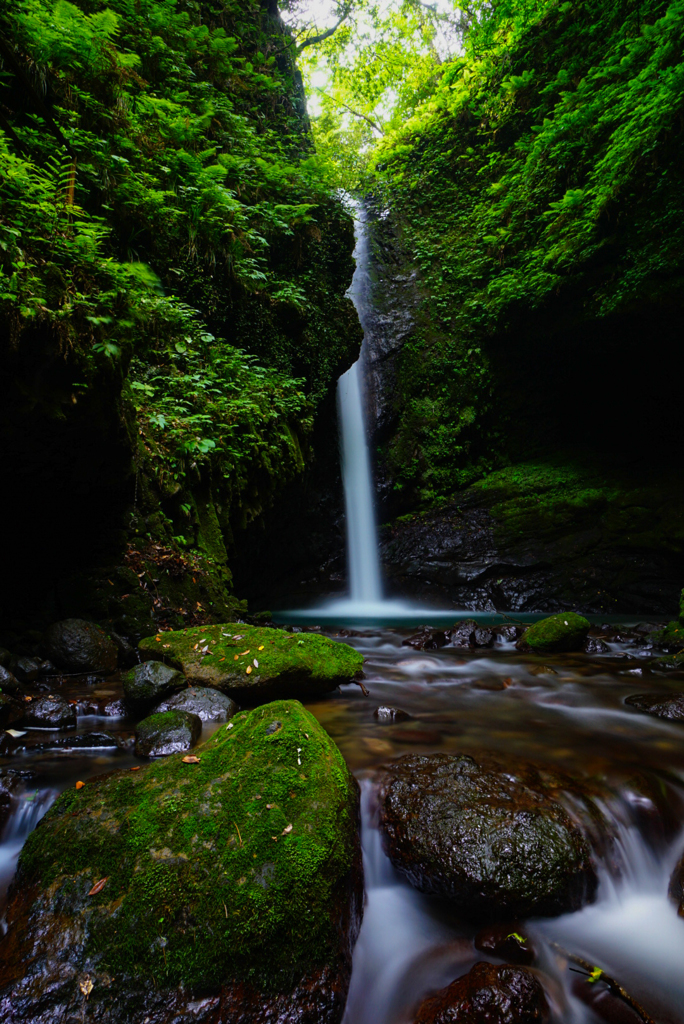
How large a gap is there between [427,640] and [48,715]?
15.4 feet

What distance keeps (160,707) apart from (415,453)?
10930mm

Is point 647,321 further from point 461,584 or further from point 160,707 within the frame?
point 160,707

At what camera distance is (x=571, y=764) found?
9.62 feet

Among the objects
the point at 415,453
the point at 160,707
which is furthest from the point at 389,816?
the point at 415,453

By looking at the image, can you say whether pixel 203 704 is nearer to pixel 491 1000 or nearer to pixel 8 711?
pixel 8 711

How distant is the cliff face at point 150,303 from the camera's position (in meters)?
3.68

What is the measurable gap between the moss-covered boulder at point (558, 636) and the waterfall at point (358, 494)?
615 cm

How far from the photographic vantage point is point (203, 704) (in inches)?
135

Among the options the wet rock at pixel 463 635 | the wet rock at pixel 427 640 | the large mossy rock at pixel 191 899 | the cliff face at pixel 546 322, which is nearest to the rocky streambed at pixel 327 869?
the large mossy rock at pixel 191 899

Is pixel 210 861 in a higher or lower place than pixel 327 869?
higher

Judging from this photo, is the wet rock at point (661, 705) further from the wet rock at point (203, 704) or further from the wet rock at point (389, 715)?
the wet rock at point (203, 704)

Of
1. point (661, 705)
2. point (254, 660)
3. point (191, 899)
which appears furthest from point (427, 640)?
point (191, 899)

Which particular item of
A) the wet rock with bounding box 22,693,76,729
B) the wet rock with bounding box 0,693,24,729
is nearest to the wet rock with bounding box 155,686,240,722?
the wet rock with bounding box 22,693,76,729

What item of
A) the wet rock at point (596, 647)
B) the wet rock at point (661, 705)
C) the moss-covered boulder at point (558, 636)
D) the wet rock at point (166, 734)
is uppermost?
the wet rock at point (166, 734)
